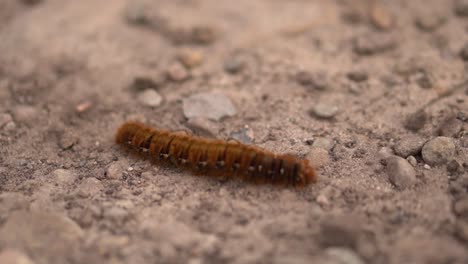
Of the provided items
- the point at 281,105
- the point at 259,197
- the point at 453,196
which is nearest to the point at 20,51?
the point at 281,105

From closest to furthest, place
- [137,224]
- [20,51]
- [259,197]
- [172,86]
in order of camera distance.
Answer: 1. [137,224]
2. [259,197]
3. [172,86]
4. [20,51]

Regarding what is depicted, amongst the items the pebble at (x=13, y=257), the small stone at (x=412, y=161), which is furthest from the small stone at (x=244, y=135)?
the pebble at (x=13, y=257)

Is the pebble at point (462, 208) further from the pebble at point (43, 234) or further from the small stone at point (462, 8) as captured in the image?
the small stone at point (462, 8)

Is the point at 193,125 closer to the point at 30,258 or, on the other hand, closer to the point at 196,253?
the point at 196,253

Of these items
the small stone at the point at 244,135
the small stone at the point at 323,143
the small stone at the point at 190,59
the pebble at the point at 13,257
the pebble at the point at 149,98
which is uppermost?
the small stone at the point at 190,59

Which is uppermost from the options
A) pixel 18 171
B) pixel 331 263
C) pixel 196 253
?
pixel 331 263

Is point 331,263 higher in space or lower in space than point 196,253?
higher

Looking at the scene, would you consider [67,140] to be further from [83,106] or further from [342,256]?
[342,256]

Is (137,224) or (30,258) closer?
(30,258)
